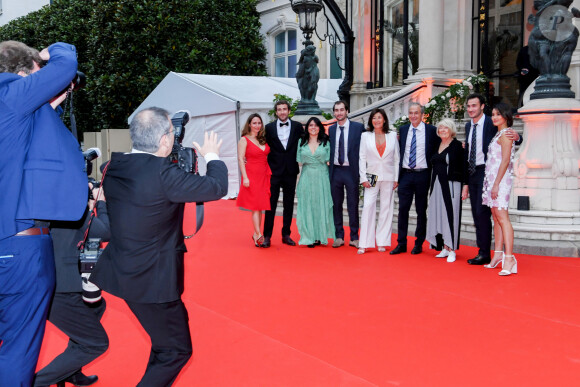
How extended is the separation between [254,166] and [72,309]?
17.4ft

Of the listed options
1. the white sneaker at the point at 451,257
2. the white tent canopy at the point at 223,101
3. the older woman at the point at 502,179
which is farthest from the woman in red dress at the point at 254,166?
the white tent canopy at the point at 223,101

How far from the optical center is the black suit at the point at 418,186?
7609mm

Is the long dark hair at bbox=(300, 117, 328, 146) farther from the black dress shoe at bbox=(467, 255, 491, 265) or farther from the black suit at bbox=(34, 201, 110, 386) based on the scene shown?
the black suit at bbox=(34, 201, 110, 386)

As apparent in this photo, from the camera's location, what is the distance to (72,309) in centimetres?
330

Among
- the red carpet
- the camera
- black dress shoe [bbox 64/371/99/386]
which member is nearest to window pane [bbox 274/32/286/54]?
the red carpet

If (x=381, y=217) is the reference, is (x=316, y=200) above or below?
above

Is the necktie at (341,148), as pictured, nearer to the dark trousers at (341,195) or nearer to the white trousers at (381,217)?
the dark trousers at (341,195)

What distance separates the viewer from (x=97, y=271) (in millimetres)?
3072

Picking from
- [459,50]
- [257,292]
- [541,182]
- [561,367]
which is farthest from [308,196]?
[459,50]

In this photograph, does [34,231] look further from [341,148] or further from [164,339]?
[341,148]

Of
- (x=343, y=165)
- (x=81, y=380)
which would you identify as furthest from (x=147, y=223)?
(x=343, y=165)

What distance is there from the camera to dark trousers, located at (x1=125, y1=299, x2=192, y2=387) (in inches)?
116

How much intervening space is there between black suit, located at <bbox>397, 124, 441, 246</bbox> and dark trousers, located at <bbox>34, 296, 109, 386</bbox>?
5.11 metres

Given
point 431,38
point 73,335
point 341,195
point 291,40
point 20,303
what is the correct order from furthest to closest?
point 291,40 < point 431,38 < point 341,195 < point 73,335 < point 20,303
